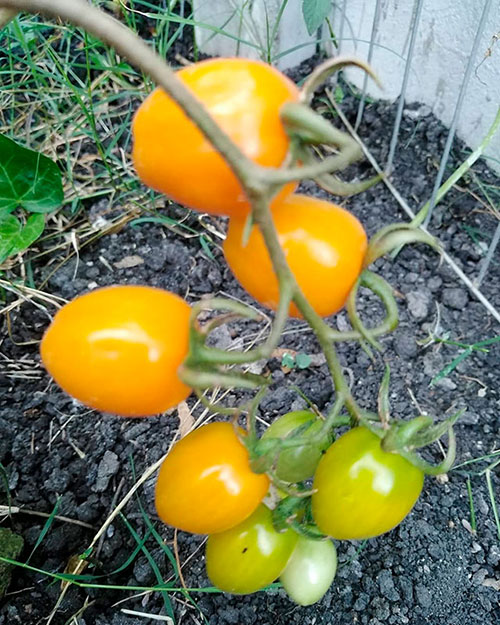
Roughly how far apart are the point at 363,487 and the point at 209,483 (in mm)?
152

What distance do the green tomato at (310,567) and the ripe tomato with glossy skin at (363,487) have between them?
0.14 meters

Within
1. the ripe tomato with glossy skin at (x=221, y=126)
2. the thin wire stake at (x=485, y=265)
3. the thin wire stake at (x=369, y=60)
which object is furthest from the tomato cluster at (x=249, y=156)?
the thin wire stake at (x=369, y=60)

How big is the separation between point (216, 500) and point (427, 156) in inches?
48.2

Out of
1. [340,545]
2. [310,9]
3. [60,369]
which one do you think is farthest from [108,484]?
[310,9]

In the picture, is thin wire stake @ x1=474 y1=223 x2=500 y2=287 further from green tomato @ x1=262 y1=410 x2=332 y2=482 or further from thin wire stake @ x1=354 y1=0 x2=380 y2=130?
green tomato @ x1=262 y1=410 x2=332 y2=482

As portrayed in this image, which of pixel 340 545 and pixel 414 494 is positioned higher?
pixel 414 494

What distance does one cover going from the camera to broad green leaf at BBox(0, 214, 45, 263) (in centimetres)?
122

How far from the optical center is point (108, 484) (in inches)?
45.4

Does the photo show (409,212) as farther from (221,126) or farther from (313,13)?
(221,126)

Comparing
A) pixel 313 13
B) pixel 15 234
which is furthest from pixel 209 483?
pixel 313 13

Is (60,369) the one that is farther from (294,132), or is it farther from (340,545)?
(340,545)

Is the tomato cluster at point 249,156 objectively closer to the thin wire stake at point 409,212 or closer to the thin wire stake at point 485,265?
the thin wire stake at point 409,212

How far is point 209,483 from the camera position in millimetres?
641

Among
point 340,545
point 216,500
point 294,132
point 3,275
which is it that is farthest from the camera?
point 3,275
